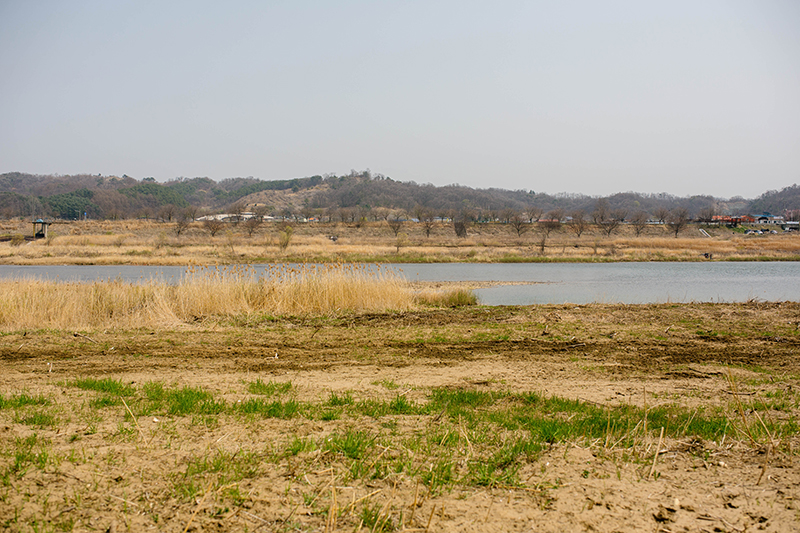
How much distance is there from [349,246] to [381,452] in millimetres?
58912

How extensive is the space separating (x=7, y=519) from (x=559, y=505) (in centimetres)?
387

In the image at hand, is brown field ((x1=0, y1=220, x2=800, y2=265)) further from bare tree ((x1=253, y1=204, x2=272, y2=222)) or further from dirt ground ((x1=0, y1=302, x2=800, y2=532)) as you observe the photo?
dirt ground ((x1=0, y1=302, x2=800, y2=532))

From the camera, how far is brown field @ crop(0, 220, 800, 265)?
52.0 meters

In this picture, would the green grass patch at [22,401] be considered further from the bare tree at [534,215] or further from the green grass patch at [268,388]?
the bare tree at [534,215]

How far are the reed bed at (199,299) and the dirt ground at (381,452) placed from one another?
3480 mm

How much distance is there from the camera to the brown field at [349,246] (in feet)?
171

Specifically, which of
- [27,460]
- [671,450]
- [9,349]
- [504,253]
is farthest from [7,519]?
[504,253]

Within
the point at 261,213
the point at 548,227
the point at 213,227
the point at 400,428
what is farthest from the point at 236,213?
the point at 400,428

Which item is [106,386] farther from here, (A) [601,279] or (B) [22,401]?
(A) [601,279]

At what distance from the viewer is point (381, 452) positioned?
4.70 m

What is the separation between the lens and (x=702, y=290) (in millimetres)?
27719

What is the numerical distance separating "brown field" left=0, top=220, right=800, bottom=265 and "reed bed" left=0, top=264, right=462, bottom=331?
2192 centimetres

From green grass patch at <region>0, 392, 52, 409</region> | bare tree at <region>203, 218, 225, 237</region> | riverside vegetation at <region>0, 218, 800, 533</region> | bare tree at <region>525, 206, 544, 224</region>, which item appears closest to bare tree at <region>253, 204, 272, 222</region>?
bare tree at <region>203, 218, 225, 237</region>

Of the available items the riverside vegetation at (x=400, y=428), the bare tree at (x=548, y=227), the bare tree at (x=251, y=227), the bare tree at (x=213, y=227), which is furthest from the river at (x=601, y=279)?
the bare tree at (x=548, y=227)
